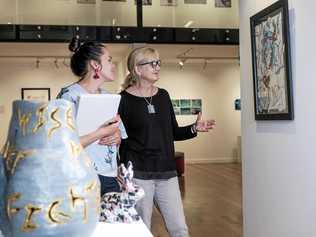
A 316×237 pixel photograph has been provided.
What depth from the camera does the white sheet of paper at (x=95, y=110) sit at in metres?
1.29

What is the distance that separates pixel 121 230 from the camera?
1.13 metres

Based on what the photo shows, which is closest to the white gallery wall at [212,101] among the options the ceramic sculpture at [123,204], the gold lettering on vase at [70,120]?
the ceramic sculpture at [123,204]

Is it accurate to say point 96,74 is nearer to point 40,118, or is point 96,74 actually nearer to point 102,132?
point 102,132

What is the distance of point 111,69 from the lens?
1.86m

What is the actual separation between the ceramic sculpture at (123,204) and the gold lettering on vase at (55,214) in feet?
1.45

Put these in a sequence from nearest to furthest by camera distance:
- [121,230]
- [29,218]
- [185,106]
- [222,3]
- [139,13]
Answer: [29,218]
[121,230]
[139,13]
[222,3]
[185,106]

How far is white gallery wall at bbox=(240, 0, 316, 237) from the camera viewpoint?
2.28 m

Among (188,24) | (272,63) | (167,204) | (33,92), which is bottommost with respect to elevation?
(167,204)

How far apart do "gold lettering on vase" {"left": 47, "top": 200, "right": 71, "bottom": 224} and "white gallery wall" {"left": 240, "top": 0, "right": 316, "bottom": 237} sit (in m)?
1.77

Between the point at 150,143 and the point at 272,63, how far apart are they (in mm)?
925

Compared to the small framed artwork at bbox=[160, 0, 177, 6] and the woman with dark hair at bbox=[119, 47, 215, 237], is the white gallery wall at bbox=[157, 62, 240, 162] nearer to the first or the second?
the small framed artwork at bbox=[160, 0, 177, 6]

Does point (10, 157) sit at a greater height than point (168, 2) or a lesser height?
lesser

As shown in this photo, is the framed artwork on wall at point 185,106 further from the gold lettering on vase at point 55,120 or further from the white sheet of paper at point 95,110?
the gold lettering on vase at point 55,120

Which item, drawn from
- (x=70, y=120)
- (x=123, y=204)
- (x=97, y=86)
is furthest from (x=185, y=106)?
(x=70, y=120)
